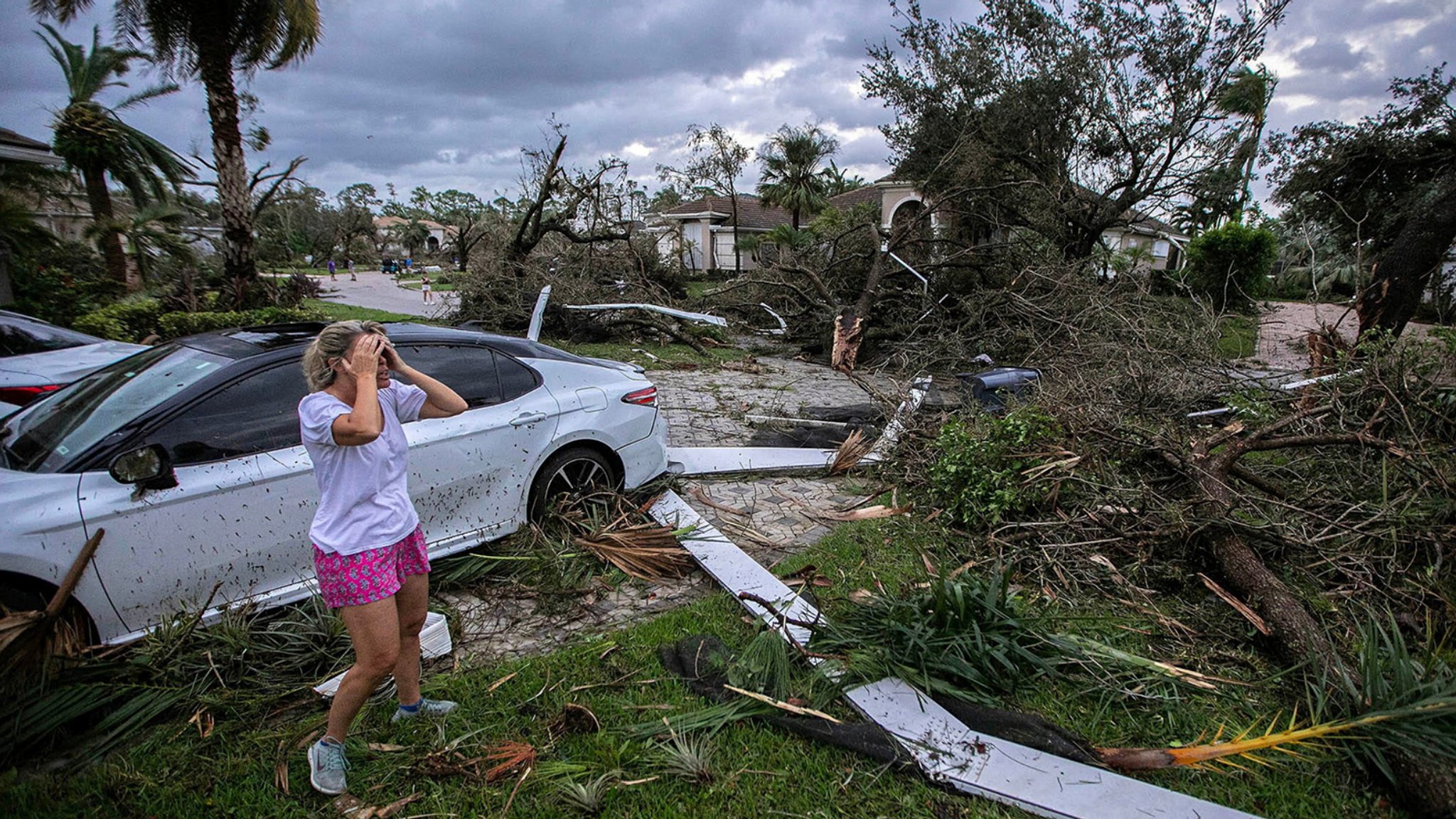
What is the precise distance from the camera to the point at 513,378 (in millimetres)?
4395

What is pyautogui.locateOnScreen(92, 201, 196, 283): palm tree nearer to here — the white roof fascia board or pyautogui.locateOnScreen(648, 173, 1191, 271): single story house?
the white roof fascia board

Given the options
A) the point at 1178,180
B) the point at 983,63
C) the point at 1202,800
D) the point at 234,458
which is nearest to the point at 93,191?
the point at 234,458

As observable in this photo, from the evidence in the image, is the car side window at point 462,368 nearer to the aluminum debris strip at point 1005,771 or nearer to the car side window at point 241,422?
the car side window at point 241,422

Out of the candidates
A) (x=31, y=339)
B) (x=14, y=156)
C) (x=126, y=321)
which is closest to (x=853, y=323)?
(x=31, y=339)

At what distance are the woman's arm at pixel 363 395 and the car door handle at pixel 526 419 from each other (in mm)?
1643

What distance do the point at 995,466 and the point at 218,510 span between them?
4.68 meters

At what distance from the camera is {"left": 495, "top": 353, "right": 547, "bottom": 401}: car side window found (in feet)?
14.2

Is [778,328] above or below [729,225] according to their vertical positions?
below

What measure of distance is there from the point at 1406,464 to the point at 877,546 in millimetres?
3276

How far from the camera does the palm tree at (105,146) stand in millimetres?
14430

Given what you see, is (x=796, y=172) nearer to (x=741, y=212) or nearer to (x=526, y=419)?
(x=741, y=212)

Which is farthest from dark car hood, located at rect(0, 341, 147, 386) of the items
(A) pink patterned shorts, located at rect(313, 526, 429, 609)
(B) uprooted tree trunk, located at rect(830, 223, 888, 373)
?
(B) uprooted tree trunk, located at rect(830, 223, 888, 373)

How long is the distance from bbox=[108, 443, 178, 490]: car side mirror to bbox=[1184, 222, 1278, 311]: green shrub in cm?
2642

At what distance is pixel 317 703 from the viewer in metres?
3.00
